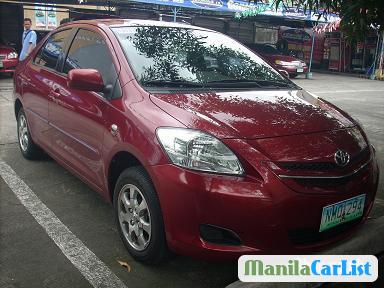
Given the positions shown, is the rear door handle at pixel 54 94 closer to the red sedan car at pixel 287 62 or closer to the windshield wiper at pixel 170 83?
the windshield wiper at pixel 170 83

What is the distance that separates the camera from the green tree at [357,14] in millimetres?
2924

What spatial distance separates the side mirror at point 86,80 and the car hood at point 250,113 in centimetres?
46

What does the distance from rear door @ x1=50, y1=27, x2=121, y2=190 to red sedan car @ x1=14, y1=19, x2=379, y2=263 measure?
11mm

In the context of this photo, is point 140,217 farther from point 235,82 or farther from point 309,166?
point 235,82

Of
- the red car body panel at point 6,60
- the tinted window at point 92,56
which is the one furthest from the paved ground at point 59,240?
the red car body panel at point 6,60

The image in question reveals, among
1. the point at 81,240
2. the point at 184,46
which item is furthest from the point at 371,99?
the point at 81,240

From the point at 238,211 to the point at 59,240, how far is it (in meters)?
1.52

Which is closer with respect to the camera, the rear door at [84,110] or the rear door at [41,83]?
the rear door at [84,110]

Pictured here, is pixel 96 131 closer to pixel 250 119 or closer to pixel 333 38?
pixel 250 119

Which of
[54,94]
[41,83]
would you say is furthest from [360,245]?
[41,83]

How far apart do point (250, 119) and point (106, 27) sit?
1.59 m

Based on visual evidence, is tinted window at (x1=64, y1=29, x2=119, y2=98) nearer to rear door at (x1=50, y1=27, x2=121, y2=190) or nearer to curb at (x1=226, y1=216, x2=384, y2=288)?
rear door at (x1=50, y1=27, x2=121, y2=190)

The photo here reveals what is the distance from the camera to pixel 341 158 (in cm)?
257

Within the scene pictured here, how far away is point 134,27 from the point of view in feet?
11.8
